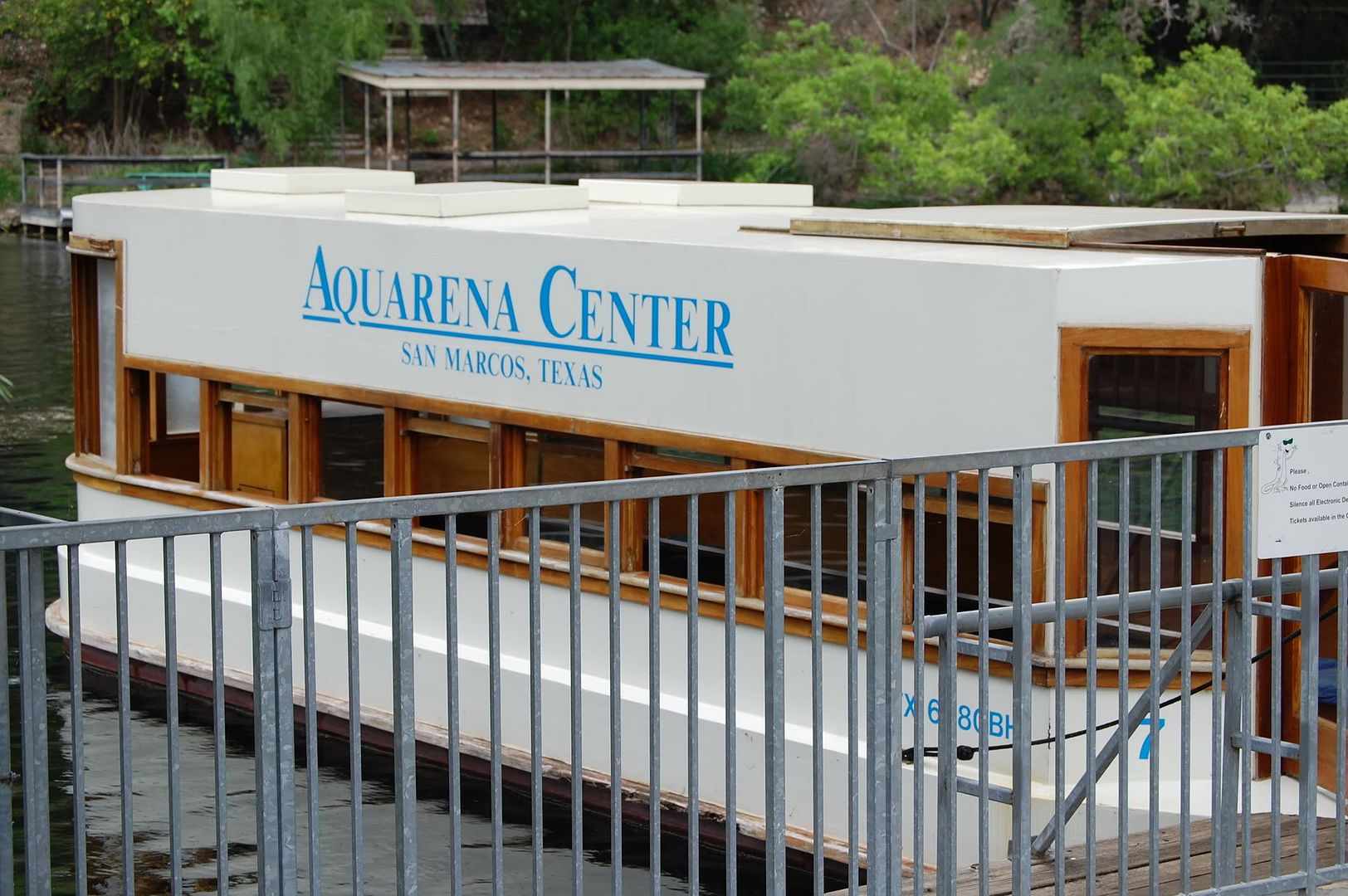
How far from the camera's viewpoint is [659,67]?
49969mm

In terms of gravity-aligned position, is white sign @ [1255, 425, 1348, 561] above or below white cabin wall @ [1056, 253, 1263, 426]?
below

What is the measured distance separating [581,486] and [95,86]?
2153 inches

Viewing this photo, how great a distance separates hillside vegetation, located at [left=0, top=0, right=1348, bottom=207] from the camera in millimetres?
34625

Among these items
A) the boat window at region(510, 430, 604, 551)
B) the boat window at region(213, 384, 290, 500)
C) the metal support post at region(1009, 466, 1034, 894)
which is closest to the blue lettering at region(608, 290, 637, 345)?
the boat window at region(510, 430, 604, 551)

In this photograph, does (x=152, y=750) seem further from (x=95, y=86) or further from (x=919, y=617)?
(x=95, y=86)

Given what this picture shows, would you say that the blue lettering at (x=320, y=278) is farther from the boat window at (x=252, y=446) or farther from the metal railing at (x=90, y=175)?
the metal railing at (x=90, y=175)

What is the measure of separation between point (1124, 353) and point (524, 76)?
4131 centimetres

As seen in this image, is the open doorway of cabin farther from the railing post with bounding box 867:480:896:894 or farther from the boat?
the railing post with bounding box 867:480:896:894

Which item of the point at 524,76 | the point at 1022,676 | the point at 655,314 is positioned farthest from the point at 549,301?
the point at 524,76

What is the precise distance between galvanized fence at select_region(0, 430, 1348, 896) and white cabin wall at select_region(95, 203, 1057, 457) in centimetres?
39

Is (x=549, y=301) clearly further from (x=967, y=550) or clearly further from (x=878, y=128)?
(x=878, y=128)

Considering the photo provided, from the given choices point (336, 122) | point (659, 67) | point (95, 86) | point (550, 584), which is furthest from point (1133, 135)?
point (95, 86)

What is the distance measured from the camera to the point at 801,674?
8336mm

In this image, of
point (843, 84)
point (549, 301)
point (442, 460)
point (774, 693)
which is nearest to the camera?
point (774, 693)
